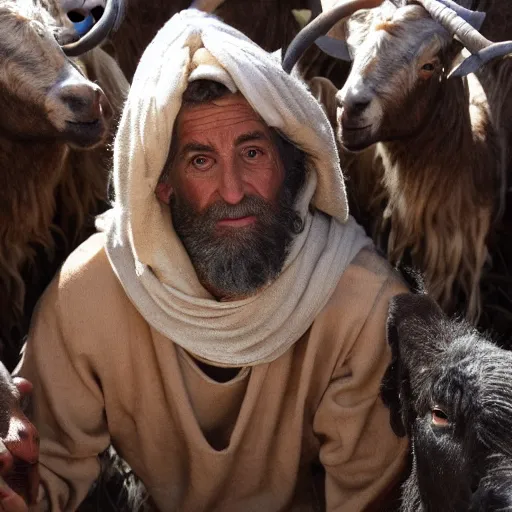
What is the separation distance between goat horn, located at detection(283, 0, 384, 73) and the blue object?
0.86m

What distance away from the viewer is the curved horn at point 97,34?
5.28 meters

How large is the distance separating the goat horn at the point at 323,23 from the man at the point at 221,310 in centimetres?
126

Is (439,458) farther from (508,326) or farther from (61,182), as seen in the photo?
(61,182)

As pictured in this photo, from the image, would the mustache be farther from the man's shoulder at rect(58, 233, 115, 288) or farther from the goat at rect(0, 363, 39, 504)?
the goat at rect(0, 363, 39, 504)

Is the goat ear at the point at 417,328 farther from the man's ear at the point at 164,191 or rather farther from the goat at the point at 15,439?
the goat at the point at 15,439

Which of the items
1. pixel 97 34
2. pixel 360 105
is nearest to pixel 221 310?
pixel 360 105

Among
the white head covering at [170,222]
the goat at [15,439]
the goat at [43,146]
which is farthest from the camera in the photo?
the goat at [43,146]

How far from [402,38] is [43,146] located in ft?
5.11

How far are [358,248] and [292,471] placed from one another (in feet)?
2.68

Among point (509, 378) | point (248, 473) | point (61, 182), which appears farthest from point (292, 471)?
point (61, 182)

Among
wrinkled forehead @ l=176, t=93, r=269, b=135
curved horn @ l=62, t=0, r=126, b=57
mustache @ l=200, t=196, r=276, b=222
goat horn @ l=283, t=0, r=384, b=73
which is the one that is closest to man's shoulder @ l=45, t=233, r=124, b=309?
mustache @ l=200, t=196, r=276, b=222

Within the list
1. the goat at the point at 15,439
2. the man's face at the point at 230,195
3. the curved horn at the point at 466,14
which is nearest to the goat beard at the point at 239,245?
the man's face at the point at 230,195

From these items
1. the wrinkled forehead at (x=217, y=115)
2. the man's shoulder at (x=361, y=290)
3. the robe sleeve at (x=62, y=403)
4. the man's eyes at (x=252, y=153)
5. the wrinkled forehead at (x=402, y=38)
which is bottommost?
the robe sleeve at (x=62, y=403)

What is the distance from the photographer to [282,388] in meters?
4.37
